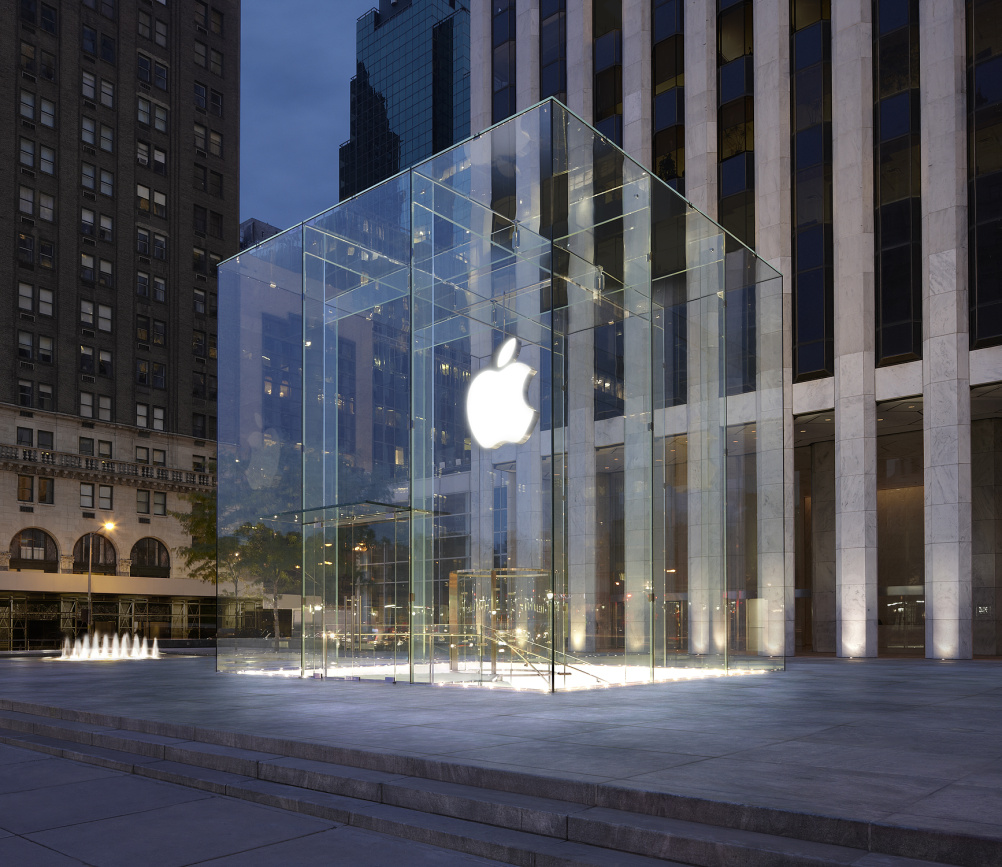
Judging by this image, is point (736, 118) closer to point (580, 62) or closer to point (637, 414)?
point (580, 62)

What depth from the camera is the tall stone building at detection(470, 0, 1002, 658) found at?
31984 millimetres

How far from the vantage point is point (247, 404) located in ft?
85.1

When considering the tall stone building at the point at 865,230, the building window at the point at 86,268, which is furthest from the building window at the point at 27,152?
the tall stone building at the point at 865,230

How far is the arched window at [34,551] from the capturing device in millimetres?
64500

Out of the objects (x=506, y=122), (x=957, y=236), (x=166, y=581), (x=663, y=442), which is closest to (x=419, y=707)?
(x=663, y=442)

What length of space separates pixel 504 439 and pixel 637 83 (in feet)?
94.7

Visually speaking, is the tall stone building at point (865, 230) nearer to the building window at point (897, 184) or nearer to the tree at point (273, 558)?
the building window at point (897, 184)

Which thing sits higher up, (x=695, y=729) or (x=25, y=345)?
(x=25, y=345)

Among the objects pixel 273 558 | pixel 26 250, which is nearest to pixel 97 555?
pixel 26 250

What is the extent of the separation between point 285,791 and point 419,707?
5479mm

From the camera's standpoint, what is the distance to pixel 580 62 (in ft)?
147

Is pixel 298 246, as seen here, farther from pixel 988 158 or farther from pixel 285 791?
pixel 988 158

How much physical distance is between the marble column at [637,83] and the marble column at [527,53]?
543 centimetres

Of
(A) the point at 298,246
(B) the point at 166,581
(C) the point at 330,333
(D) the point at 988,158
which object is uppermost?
(D) the point at 988,158
